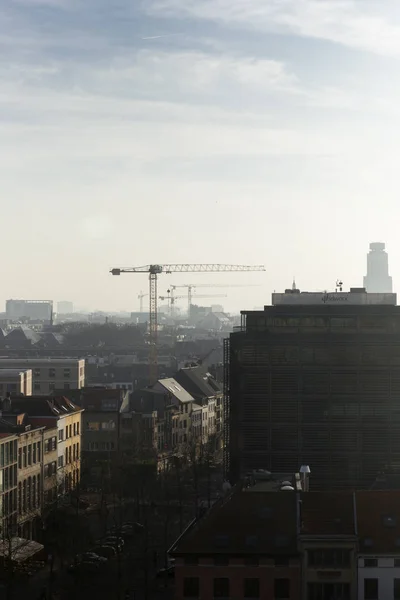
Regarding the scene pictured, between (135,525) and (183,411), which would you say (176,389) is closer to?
(183,411)

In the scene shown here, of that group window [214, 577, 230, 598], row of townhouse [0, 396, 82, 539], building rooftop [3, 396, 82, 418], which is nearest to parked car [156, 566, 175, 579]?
row of townhouse [0, 396, 82, 539]

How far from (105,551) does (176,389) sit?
176 feet

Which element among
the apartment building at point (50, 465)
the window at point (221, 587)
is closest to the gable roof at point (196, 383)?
the apartment building at point (50, 465)

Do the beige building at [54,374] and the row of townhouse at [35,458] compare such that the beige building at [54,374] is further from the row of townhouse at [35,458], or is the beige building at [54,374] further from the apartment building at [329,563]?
the apartment building at [329,563]

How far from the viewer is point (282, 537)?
1917 inches

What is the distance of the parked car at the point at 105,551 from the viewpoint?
68625mm

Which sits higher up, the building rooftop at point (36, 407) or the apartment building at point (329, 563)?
the building rooftop at point (36, 407)

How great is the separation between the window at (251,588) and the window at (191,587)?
171cm

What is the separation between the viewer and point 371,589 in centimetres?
4812

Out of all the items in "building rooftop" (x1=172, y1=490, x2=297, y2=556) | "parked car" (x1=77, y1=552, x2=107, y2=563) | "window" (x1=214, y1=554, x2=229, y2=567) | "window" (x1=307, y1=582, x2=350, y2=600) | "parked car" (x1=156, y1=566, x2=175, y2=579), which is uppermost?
"building rooftop" (x1=172, y1=490, x2=297, y2=556)

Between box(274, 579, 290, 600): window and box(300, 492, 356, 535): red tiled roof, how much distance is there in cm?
191

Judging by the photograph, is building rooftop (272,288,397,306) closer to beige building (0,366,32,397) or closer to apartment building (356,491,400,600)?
apartment building (356,491,400,600)

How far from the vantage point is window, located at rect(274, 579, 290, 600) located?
158 feet

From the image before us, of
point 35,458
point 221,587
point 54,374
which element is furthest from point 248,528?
point 54,374
